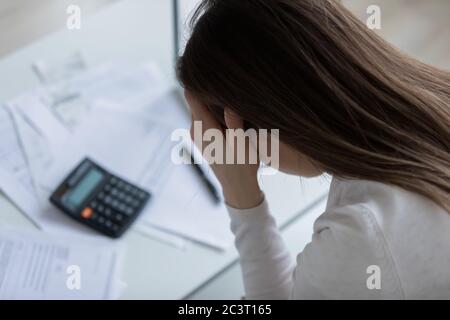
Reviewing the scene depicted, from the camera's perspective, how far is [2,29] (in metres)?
1.65

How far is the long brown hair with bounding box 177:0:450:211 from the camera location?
0.60 metres

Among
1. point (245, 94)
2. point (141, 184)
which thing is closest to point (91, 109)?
point (141, 184)

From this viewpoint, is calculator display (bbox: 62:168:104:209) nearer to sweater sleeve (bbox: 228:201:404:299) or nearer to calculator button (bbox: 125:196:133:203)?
calculator button (bbox: 125:196:133:203)

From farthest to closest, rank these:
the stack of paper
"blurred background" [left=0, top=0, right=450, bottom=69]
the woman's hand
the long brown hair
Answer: "blurred background" [left=0, top=0, right=450, bottom=69]
the stack of paper
the woman's hand
the long brown hair

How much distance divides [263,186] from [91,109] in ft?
1.14

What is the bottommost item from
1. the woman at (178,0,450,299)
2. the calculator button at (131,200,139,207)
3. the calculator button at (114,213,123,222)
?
the calculator button at (114,213,123,222)

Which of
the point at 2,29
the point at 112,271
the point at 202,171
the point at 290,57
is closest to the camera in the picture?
the point at 290,57

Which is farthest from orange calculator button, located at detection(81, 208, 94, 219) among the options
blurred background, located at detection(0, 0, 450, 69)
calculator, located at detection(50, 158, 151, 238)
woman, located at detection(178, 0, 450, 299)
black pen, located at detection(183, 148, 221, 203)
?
blurred background, located at detection(0, 0, 450, 69)

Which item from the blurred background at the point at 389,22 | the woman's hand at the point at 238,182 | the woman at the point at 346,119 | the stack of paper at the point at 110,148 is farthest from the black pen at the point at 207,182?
the blurred background at the point at 389,22

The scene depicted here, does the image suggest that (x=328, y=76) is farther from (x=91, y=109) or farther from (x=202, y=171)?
(x=91, y=109)

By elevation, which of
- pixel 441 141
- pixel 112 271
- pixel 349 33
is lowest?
pixel 112 271

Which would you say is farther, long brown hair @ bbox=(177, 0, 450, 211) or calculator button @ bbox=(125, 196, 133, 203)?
calculator button @ bbox=(125, 196, 133, 203)

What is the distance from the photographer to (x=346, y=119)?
0.62 m

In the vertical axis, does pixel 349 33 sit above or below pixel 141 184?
above
